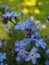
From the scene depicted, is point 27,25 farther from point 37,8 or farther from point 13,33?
point 37,8

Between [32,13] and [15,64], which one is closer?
[15,64]

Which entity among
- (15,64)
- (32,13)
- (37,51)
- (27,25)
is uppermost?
(27,25)

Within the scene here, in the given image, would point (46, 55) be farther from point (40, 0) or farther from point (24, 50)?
point (40, 0)

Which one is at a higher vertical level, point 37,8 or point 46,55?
point 46,55

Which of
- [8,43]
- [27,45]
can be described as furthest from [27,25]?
[8,43]

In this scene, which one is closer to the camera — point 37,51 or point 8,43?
point 37,51

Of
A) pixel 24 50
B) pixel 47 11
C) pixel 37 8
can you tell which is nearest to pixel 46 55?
pixel 24 50

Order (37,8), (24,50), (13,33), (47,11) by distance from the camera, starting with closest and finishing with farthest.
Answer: (24,50)
(13,33)
(47,11)
(37,8)

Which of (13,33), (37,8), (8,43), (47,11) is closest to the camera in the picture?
(13,33)

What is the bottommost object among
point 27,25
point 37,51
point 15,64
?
point 15,64
